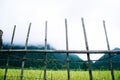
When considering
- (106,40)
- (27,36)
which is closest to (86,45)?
(106,40)

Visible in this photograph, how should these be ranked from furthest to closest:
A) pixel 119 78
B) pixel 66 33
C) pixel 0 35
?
pixel 0 35, pixel 119 78, pixel 66 33

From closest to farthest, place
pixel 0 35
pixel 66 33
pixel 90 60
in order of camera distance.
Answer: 1. pixel 90 60
2. pixel 66 33
3. pixel 0 35

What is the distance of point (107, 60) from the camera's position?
19.4ft

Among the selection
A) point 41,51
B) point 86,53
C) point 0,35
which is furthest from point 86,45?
point 0,35

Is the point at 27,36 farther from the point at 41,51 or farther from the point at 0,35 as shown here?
the point at 0,35

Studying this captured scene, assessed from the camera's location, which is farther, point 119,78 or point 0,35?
point 0,35

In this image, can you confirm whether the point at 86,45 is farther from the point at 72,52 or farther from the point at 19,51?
the point at 19,51

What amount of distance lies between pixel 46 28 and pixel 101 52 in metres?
1.93

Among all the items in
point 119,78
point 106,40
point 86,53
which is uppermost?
point 106,40

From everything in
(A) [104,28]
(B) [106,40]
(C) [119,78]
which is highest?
(A) [104,28]

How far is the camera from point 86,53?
5.95m

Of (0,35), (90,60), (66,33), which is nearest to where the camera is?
(90,60)

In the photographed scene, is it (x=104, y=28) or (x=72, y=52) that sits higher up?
(x=104, y=28)

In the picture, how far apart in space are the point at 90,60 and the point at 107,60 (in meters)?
0.53
